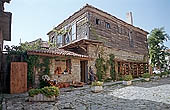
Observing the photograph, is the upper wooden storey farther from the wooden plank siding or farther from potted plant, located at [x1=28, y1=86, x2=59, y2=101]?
potted plant, located at [x1=28, y1=86, x2=59, y2=101]

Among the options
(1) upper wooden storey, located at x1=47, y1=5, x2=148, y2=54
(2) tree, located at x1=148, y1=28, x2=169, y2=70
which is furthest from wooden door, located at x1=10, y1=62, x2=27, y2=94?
(2) tree, located at x1=148, y1=28, x2=169, y2=70

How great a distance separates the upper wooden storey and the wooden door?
20.9ft

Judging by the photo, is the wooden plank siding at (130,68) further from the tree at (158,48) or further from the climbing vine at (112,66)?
the tree at (158,48)

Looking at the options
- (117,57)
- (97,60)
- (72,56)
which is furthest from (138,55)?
(72,56)

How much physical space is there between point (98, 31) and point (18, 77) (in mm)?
8343

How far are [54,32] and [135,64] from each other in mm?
11267

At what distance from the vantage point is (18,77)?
832 cm

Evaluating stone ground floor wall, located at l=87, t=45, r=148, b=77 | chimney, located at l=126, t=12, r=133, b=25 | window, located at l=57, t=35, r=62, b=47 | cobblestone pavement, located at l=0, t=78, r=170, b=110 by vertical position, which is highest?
chimney, located at l=126, t=12, r=133, b=25

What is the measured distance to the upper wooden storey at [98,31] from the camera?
13188mm

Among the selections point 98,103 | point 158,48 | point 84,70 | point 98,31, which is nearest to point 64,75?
point 84,70

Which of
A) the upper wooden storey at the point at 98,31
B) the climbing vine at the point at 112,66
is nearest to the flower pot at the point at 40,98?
the upper wooden storey at the point at 98,31

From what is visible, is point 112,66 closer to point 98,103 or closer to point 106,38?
point 106,38

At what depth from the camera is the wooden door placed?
810cm

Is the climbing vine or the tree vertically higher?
the tree
